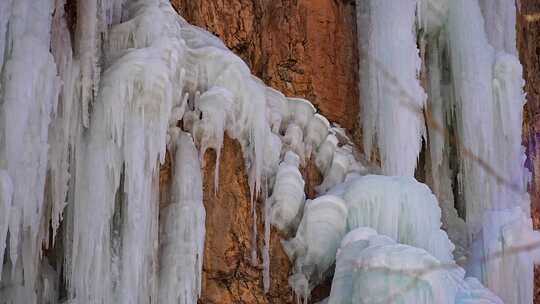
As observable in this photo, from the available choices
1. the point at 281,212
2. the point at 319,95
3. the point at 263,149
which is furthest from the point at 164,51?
the point at 319,95

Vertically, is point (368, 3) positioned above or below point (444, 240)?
above

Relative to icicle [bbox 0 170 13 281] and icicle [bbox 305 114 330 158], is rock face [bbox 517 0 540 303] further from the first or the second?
icicle [bbox 0 170 13 281]

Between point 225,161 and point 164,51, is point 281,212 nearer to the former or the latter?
point 225,161

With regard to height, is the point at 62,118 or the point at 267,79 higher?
the point at 267,79

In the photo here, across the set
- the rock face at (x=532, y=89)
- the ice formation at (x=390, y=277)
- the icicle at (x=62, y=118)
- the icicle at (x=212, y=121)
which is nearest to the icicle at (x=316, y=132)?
the icicle at (x=212, y=121)

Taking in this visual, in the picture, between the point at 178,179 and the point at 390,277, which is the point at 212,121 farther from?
the point at 390,277

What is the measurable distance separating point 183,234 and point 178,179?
18.7 inches

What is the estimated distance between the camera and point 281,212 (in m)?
8.29

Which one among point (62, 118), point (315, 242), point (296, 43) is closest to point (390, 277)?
point (315, 242)

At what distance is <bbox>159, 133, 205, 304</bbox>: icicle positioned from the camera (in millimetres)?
7355

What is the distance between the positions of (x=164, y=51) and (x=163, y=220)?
1.40 m

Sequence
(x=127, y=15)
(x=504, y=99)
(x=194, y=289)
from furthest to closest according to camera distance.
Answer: (x=504, y=99) → (x=127, y=15) → (x=194, y=289)

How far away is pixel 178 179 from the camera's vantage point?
767cm

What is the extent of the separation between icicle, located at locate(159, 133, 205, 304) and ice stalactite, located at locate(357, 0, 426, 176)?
2518 millimetres
